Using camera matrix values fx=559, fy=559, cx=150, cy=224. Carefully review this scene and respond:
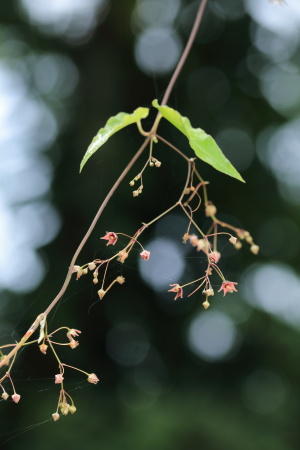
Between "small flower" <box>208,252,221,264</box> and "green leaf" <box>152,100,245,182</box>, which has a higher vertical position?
"green leaf" <box>152,100,245,182</box>

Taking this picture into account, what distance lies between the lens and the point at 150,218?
10.9 feet

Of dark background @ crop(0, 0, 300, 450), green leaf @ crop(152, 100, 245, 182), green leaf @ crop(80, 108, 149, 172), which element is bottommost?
dark background @ crop(0, 0, 300, 450)

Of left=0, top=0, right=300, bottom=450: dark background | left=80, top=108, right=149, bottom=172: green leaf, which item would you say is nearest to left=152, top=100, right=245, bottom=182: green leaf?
left=80, top=108, right=149, bottom=172: green leaf

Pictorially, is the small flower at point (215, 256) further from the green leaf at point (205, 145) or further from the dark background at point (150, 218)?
the dark background at point (150, 218)

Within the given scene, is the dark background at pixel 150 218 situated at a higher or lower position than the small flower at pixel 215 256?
lower

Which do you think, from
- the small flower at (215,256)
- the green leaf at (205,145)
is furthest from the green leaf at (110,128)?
the small flower at (215,256)

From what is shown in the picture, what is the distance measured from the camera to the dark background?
10.6 ft

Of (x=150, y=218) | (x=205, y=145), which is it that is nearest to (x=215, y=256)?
(x=205, y=145)

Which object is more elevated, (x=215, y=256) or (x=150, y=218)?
(x=215, y=256)

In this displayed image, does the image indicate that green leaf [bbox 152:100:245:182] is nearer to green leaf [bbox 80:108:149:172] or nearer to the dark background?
green leaf [bbox 80:108:149:172]

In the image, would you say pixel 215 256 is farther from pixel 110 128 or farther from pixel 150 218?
pixel 150 218

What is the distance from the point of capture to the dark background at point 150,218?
3.24 m

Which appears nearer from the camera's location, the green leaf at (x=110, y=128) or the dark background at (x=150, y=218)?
the green leaf at (x=110, y=128)

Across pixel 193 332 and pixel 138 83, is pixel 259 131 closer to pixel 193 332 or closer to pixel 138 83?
pixel 138 83
